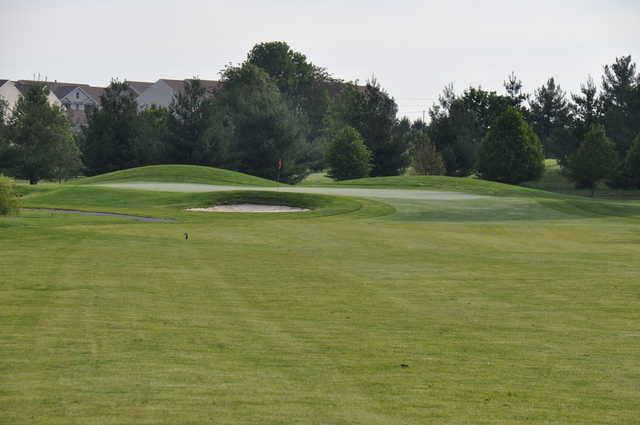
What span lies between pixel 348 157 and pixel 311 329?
70.8 m

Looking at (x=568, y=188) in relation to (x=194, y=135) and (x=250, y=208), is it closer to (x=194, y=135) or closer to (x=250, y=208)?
(x=194, y=135)

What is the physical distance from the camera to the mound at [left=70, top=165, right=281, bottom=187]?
65700 millimetres

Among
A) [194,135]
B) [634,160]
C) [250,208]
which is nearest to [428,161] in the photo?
[634,160]

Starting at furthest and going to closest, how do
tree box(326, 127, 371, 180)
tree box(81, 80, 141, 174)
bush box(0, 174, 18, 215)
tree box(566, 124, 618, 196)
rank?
tree box(81, 80, 141, 174) → tree box(326, 127, 371, 180) → tree box(566, 124, 618, 196) → bush box(0, 174, 18, 215)

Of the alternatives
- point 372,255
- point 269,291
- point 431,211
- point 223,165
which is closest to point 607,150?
point 223,165

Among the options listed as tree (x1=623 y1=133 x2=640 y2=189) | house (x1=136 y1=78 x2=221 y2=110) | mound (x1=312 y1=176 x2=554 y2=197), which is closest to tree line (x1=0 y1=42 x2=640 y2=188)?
tree (x1=623 y1=133 x2=640 y2=189)

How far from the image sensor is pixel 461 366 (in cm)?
1184

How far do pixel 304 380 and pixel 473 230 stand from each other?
26.4 meters

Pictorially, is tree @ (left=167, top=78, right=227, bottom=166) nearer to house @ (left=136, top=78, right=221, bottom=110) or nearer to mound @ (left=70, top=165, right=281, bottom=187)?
mound @ (left=70, top=165, right=281, bottom=187)

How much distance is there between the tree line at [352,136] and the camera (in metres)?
83.9

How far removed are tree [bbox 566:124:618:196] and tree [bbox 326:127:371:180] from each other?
19984mm

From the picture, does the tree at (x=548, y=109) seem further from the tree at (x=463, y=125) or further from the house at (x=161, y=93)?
the house at (x=161, y=93)

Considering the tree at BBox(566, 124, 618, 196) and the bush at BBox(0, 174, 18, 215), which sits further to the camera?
the tree at BBox(566, 124, 618, 196)

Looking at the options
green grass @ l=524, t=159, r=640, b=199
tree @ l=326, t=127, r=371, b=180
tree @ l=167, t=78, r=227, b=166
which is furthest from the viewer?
tree @ l=167, t=78, r=227, b=166
